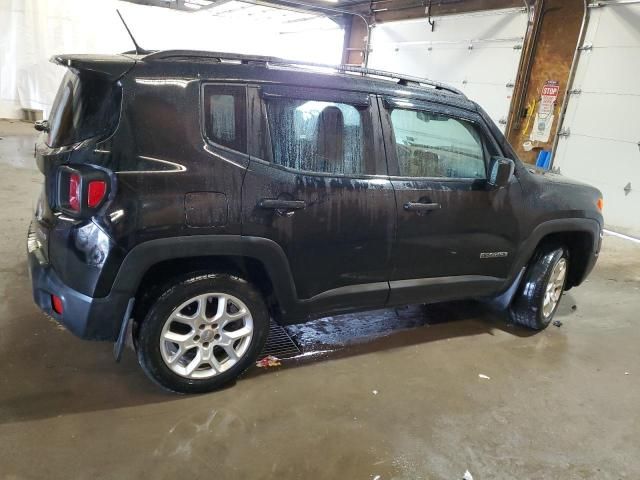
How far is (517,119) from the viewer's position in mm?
8289

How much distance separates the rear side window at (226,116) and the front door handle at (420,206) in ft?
3.39

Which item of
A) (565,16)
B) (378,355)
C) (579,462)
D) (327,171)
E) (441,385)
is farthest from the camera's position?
(565,16)

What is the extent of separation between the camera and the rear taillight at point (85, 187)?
82.4 inches

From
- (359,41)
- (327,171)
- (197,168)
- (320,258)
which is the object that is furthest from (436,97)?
(359,41)

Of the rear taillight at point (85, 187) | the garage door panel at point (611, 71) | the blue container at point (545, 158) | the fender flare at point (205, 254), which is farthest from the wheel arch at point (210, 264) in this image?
the blue container at point (545, 158)

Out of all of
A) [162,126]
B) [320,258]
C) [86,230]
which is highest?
[162,126]

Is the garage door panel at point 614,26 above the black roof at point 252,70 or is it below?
above

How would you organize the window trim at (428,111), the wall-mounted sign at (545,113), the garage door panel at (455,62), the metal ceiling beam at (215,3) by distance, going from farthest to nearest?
the metal ceiling beam at (215,3) → the garage door panel at (455,62) → the wall-mounted sign at (545,113) → the window trim at (428,111)

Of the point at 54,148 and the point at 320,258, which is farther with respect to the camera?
the point at 320,258

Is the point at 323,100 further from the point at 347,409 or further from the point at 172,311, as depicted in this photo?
the point at 347,409

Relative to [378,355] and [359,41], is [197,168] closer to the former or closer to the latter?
[378,355]

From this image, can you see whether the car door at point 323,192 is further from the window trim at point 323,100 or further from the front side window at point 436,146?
the front side window at point 436,146

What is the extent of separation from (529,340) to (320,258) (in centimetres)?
197

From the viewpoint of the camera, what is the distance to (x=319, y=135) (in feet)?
8.62
